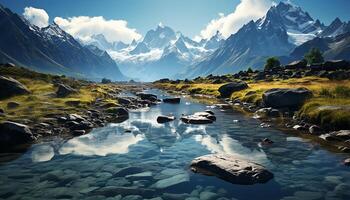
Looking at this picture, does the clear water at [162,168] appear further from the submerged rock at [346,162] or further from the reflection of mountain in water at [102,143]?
the submerged rock at [346,162]

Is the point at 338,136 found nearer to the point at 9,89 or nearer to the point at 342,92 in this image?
the point at 342,92

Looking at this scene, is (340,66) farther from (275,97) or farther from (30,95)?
(30,95)

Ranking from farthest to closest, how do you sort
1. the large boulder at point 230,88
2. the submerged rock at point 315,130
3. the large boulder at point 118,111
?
the large boulder at point 230,88 → the large boulder at point 118,111 → the submerged rock at point 315,130

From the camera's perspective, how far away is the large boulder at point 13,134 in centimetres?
3972

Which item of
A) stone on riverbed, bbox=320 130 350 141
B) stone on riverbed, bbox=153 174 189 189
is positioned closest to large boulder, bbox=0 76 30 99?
stone on riverbed, bbox=153 174 189 189

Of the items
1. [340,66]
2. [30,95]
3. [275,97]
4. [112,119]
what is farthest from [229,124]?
[340,66]

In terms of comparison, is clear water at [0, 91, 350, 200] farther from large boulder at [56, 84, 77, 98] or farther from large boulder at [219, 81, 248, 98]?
large boulder at [219, 81, 248, 98]

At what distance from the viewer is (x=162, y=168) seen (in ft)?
102

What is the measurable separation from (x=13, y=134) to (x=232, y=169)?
27316 mm

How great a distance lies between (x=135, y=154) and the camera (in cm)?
3650

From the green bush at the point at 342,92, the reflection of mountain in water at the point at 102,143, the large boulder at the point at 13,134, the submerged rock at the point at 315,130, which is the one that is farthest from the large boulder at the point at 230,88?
the large boulder at the point at 13,134

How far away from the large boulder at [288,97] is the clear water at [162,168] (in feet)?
55.6

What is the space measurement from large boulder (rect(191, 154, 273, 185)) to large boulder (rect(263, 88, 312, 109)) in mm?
37140

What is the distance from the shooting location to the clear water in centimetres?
2461
